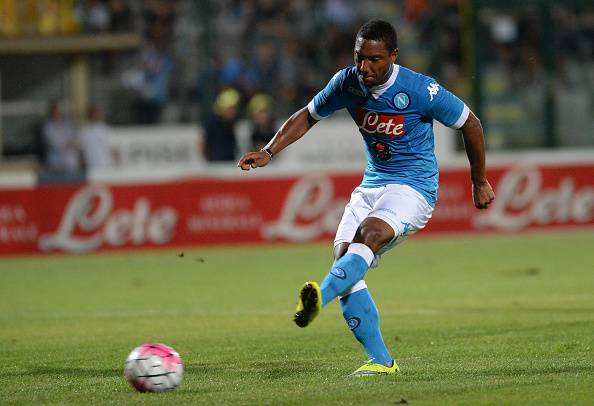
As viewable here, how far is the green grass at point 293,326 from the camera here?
668cm

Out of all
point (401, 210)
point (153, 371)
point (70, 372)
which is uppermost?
point (401, 210)

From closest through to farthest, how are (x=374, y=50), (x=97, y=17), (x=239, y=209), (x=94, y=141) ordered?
1. (x=374, y=50)
2. (x=239, y=209)
3. (x=94, y=141)
4. (x=97, y=17)

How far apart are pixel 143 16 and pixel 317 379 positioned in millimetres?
18266

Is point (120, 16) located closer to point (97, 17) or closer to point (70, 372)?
point (97, 17)

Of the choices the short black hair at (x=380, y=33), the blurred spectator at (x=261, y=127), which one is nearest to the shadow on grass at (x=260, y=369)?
the short black hair at (x=380, y=33)

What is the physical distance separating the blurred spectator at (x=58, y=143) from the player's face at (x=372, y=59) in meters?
15.5

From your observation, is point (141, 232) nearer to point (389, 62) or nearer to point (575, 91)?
point (575, 91)

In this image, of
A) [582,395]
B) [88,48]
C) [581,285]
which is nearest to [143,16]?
[88,48]

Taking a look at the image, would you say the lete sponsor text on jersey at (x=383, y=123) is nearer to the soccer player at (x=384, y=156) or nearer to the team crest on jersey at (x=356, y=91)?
the soccer player at (x=384, y=156)

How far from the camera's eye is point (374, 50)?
23.4ft

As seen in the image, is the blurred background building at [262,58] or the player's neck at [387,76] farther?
the blurred background building at [262,58]

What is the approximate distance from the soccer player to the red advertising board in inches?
424

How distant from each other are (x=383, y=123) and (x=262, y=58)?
15.9 meters

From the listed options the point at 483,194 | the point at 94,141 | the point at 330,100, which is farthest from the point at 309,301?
the point at 94,141
